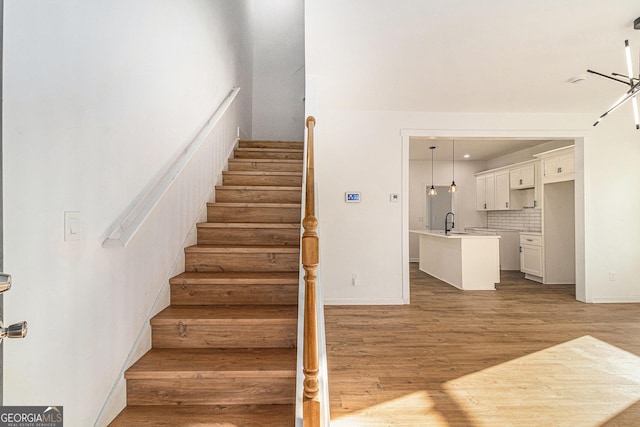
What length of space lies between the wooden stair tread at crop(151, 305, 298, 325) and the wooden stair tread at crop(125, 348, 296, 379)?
0.18 metres

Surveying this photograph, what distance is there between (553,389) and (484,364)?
1.64 ft

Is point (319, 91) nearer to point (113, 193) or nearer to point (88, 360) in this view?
point (113, 193)

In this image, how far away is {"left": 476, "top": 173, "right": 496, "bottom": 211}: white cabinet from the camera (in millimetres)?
7941

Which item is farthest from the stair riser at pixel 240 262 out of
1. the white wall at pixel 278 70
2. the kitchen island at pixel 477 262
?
the kitchen island at pixel 477 262

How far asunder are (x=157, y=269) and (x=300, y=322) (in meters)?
1.07

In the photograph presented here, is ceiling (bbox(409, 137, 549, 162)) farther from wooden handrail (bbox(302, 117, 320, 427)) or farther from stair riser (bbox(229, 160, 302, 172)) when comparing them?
wooden handrail (bbox(302, 117, 320, 427))

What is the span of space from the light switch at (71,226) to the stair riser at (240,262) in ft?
3.86

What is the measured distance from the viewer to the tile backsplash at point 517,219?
683 cm

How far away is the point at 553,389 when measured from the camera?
2418mm

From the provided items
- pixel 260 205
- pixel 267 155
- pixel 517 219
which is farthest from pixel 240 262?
pixel 517 219

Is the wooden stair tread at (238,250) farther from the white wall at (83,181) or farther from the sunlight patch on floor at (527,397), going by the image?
the sunlight patch on floor at (527,397)

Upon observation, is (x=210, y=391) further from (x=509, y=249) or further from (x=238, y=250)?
(x=509, y=249)

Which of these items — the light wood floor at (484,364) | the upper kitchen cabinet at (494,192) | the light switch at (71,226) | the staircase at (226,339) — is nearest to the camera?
the light switch at (71,226)

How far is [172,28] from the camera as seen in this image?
246 cm
